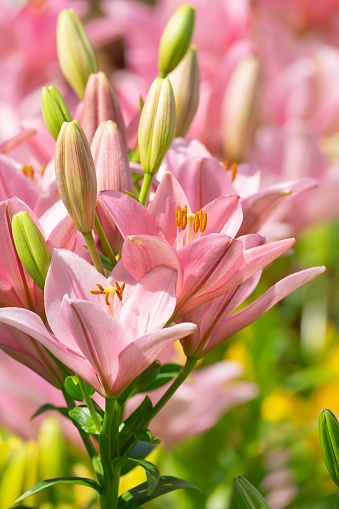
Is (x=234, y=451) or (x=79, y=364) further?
(x=234, y=451)

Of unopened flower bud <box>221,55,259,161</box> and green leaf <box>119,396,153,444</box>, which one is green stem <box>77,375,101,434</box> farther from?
unopened flower bud <box>221,55,259,161</box>

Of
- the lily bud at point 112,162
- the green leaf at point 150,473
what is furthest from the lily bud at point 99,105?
the green leaf at point 150,473

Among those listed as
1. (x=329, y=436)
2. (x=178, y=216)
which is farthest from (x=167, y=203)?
(x=329, y=436)

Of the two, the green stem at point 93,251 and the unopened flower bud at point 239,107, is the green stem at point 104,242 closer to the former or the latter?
the green stem at point 93,251

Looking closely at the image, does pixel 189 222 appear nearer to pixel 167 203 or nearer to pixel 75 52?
pixel 167 203

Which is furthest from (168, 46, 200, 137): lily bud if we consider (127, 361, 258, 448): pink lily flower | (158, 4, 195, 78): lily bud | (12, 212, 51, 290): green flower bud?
(127, 361, 258, 448): pink lily flower

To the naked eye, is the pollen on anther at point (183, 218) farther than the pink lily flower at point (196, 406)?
No

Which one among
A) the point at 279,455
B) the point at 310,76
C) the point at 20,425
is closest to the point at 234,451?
the point at 279,455

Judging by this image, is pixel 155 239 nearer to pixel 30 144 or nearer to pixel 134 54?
pixel 30 144
